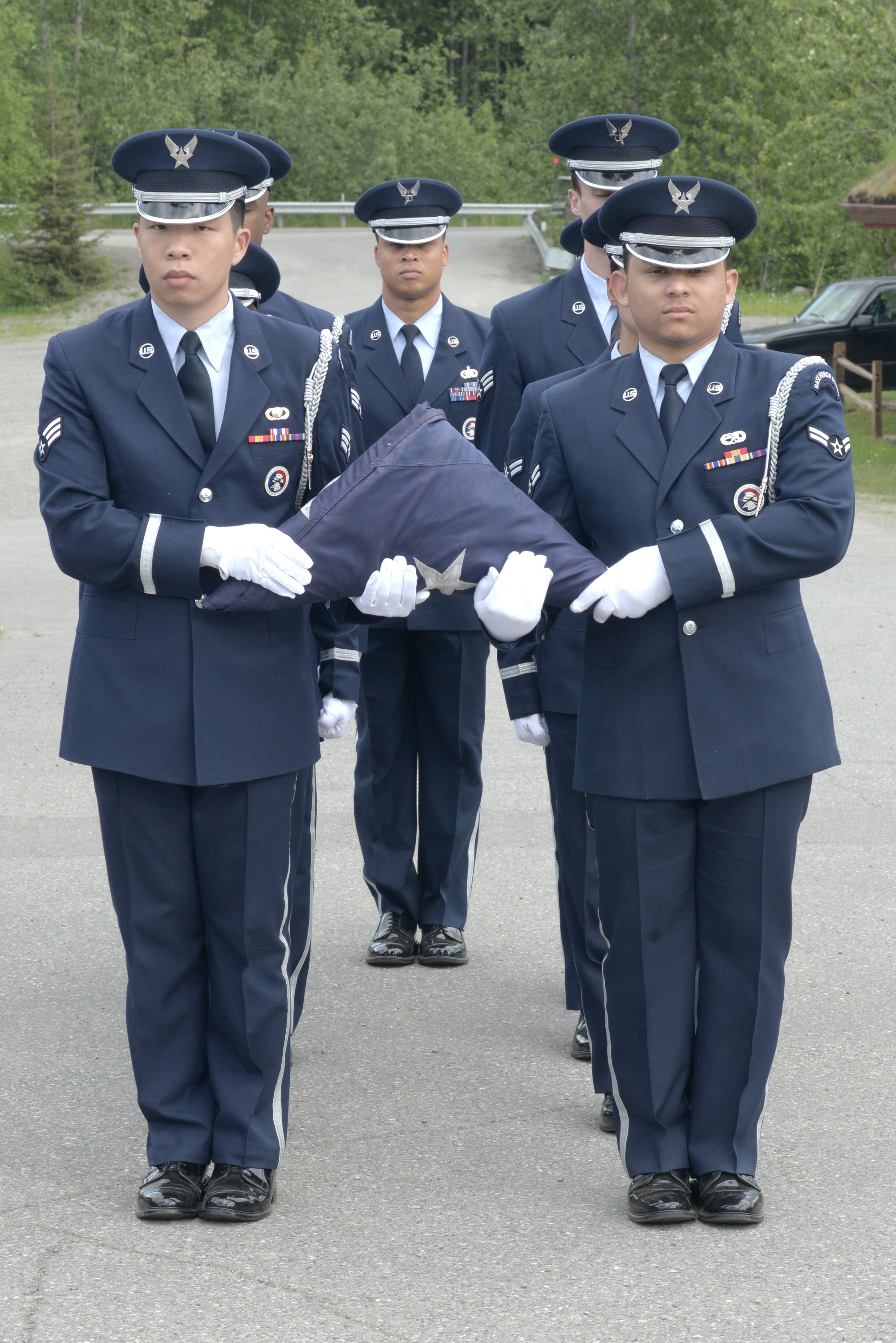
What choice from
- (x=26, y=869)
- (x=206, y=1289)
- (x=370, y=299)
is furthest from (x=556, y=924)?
(x=370, y=299)

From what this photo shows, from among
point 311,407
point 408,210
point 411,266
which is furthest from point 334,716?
point 408,210

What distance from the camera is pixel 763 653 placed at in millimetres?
3396

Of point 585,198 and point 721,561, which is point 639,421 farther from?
point 585,198

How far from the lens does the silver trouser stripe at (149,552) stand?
10.9 feet

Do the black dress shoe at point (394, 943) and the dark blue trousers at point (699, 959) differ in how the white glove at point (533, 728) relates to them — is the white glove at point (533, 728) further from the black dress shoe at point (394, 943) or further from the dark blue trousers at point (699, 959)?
the black dress shoe at point (394, 943)

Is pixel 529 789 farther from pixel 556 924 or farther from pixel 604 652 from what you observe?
pixel 604 652

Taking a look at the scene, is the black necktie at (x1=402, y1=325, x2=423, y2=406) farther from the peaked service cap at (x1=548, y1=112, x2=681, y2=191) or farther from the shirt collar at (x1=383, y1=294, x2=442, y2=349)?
the peaked service cap at (x1=548, y1=112, x2=681, y2=191)

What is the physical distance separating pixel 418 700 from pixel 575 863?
1313mm

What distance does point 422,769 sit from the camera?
17.8 feet

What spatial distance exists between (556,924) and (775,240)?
3323cm

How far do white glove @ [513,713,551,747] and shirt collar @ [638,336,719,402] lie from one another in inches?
39.9

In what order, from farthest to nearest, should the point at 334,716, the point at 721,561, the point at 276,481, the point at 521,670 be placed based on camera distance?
the point at 521,670 → the point at 334,716 → the point at 276,481 → the point at 721,561

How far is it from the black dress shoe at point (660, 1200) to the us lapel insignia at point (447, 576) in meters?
1.31

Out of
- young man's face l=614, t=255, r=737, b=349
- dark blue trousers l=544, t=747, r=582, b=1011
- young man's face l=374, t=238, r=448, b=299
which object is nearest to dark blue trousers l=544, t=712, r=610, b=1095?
dark blue trousers l=544, t=747, r=582, b=1011
